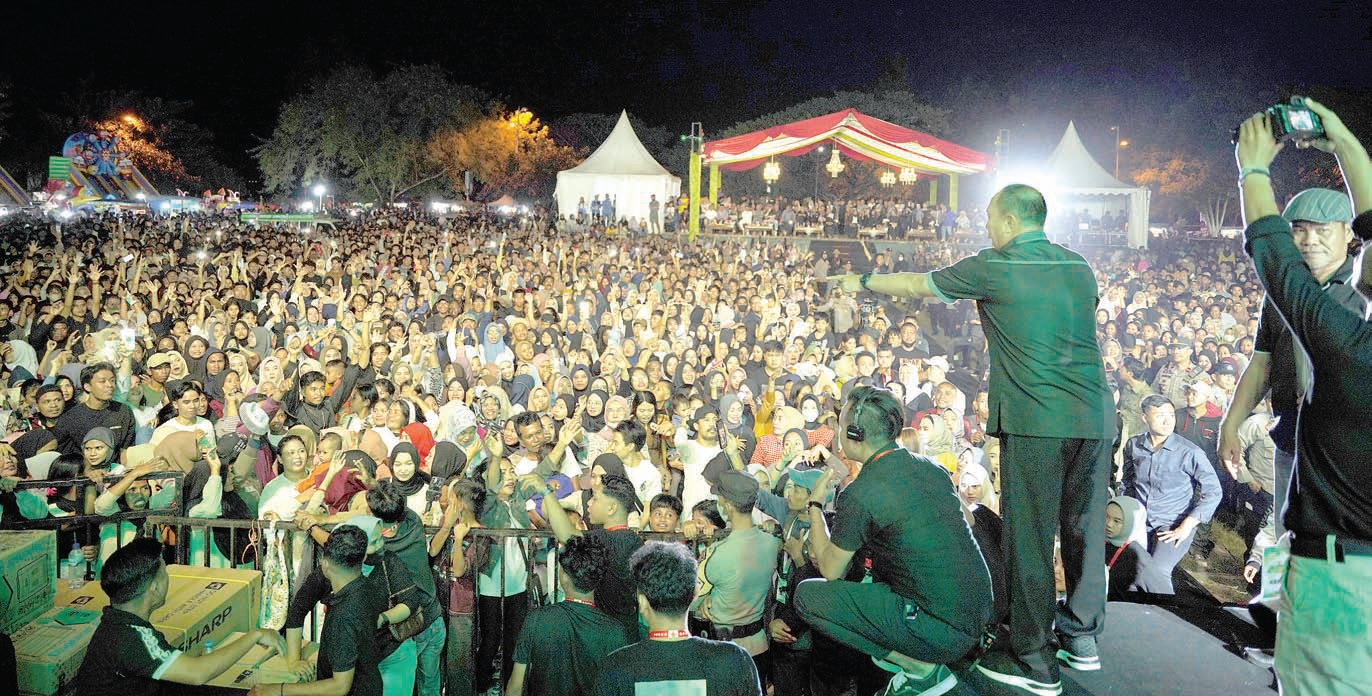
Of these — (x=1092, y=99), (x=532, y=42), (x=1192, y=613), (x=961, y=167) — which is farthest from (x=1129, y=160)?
(x=1192, y=613)

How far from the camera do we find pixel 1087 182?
811 inches

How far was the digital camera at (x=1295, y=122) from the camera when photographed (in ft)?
5.98

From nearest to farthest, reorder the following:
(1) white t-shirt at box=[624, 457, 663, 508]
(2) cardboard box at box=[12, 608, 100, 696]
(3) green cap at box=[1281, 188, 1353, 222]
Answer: (3) green cap at box=[1281, 188, 1353, 222] < (2) cardboard box at box=[12, 608, 100, 696] < (1) white t-shirt at box=[624, 457, 663, 508]

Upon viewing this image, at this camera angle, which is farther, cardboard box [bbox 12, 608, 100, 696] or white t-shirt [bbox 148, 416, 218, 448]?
white t-shirt [bbox 148, 416, 218, 448]

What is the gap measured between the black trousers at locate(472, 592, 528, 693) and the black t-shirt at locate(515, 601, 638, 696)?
1.62 meters

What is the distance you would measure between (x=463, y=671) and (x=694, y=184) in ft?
50.6

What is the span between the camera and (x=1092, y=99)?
49094 mm

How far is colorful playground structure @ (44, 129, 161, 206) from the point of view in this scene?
45.6 m

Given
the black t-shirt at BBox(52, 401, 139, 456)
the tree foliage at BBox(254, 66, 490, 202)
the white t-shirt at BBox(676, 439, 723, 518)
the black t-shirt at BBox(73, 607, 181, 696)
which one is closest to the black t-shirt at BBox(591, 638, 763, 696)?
the black t-shirt at BBox(73, 607, 181, 696)

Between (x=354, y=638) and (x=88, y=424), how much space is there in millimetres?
3685

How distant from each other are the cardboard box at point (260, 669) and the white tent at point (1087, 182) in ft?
66.6

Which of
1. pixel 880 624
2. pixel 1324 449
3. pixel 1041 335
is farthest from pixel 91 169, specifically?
pixel 1324 449

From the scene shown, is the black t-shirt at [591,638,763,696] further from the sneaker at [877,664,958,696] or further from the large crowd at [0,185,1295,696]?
the sneaker at [877,664,958,696]

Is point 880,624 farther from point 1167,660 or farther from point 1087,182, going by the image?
point 1087,182
